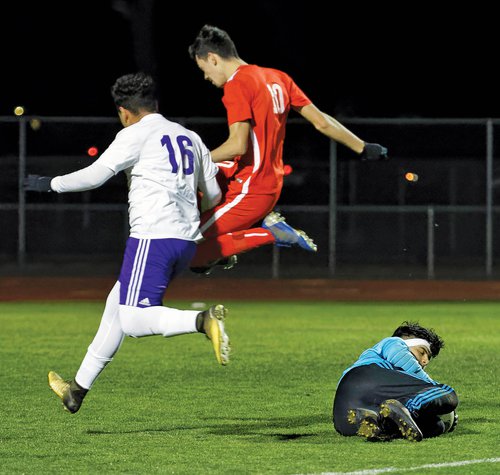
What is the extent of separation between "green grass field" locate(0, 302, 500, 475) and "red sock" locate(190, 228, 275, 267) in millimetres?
1173

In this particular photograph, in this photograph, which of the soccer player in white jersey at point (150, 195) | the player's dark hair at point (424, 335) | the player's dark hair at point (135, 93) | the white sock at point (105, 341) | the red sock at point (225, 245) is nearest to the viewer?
the soccer player in white jersey at point (150, 195)

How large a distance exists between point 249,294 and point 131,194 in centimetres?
1543

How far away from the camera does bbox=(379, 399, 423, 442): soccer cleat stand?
29.6 ft

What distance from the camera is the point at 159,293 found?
9227mm

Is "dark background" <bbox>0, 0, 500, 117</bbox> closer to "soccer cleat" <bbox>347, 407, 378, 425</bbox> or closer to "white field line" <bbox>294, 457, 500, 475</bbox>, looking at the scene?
"soccer cleat" <bbox>347, 407, 378, 425</bbox>

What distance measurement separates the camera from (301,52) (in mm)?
46000

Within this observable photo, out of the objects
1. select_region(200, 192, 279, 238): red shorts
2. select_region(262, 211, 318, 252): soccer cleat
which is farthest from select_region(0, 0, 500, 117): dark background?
select_region(200, 192, 279, 238): red shorts

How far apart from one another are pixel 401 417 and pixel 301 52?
3757 cm

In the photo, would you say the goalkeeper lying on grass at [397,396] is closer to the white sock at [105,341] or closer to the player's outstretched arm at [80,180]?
the white sock at [105,341]

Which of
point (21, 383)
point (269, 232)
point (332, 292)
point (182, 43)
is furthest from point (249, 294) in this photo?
point (182, 43)

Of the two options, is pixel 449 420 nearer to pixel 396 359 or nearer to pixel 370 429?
pixel 396 359

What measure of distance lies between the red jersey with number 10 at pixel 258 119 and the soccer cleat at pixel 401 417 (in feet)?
6.34

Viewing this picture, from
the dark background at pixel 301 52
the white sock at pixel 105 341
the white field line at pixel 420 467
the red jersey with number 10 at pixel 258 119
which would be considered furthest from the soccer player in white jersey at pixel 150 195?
the dark background at pixel 301 52

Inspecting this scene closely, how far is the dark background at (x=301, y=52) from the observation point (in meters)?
44.3
